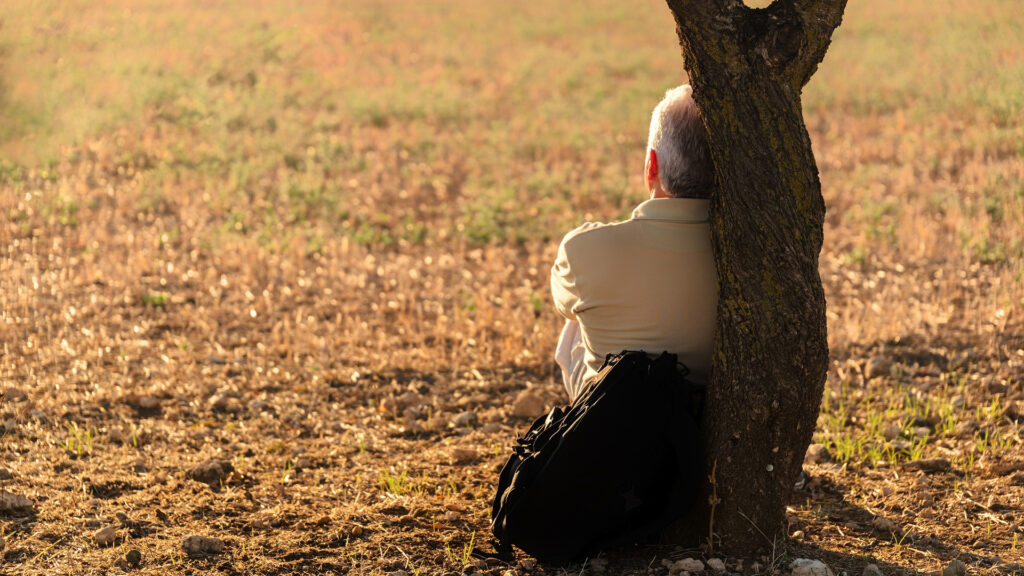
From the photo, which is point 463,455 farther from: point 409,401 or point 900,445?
point 900,445

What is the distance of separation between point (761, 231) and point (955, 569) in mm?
1375

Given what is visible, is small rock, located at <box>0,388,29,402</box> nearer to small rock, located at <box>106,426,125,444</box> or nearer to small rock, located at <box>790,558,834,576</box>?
small rock, located at <box>106,426,125,444</box>

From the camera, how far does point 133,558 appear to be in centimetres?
365

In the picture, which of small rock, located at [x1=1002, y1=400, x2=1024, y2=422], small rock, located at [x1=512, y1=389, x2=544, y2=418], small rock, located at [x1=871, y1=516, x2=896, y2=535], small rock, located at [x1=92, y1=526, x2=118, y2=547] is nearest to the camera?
small rock, located at [x1=92, y1=526, x2=118, y2=547]

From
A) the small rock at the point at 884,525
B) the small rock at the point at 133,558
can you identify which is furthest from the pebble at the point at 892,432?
the small rock at the point at 133,558

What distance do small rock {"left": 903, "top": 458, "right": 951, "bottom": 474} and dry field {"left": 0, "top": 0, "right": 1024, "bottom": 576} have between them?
21mm

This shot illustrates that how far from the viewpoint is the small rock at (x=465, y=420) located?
18.0 feet

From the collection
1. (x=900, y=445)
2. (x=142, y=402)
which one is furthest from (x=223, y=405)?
→ (x=900, y=445)

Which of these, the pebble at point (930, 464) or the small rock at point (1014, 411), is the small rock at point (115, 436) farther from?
the small rock at point (1014, 411)

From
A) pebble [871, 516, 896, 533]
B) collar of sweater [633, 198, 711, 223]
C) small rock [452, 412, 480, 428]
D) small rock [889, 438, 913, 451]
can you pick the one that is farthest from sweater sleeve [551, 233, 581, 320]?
small rock [889, 438, 913, 451]

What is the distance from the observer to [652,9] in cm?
2686

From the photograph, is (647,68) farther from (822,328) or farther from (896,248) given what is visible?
(822,328)

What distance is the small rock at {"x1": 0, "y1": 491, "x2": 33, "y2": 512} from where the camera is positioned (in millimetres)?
4004

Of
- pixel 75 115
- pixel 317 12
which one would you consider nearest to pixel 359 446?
pixel 75 115
